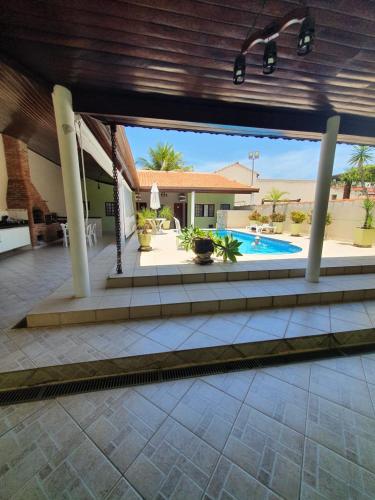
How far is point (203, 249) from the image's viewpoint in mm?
4309

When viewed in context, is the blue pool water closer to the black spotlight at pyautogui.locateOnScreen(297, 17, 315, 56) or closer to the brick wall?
the black spotlight at pyautogui.locateOnScreen(297, 17, 315, 56)

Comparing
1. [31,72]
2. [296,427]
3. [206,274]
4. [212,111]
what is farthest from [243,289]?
[31,72]

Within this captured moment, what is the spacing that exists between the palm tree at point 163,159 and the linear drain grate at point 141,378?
17337 mm

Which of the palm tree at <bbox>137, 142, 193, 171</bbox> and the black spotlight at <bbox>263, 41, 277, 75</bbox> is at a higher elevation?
the palm tree at <bbox>137, 142, 193, 171</bbox>

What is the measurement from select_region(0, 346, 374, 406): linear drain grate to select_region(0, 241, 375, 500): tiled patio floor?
0.08m

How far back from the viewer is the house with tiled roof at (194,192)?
37.5ft

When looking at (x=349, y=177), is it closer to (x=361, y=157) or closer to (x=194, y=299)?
(x=361, y=157)

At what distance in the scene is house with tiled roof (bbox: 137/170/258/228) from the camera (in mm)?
11438

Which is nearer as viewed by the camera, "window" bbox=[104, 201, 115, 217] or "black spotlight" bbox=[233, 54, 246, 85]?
"black spotlight" bbox=[233, 54, 246, 85]

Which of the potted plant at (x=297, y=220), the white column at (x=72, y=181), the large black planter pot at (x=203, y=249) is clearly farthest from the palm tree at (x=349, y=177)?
the white column at (x=72, y=181)

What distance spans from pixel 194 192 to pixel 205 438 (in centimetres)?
1094

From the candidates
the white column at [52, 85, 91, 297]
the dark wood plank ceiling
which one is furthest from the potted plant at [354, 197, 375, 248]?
the white column at [52, 85, 91, 297]

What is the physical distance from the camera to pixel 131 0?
1.47 meters

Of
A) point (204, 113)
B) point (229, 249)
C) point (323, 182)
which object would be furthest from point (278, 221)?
point (204, 113)
